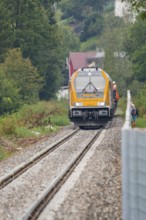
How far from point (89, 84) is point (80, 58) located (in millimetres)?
96655

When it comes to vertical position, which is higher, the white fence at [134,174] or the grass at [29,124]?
the white fence at [134,174]

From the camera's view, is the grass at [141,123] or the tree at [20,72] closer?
the grass at [141,123]

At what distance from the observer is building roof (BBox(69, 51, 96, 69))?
125 meters

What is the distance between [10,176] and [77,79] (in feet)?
56.9

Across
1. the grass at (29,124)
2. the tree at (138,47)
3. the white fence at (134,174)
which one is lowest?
the grass at (29,124)

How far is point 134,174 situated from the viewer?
28.9ft

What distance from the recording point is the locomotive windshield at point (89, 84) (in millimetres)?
32594

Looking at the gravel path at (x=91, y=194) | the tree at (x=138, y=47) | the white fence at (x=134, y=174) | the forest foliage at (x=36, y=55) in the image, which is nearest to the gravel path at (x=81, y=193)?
the gravel path at (x=91, y=194)

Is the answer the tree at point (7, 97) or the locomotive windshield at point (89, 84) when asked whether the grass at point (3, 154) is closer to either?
the locomotive windshield at point (89, 84)

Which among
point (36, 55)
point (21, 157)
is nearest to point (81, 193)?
point (21, 157)

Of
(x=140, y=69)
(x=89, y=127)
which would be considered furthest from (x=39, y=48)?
→ (x=89, y=127)

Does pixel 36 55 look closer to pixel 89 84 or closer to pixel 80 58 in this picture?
pixel 89 84

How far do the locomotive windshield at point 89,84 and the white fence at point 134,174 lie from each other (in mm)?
23610

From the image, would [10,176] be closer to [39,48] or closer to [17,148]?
[17,148]
